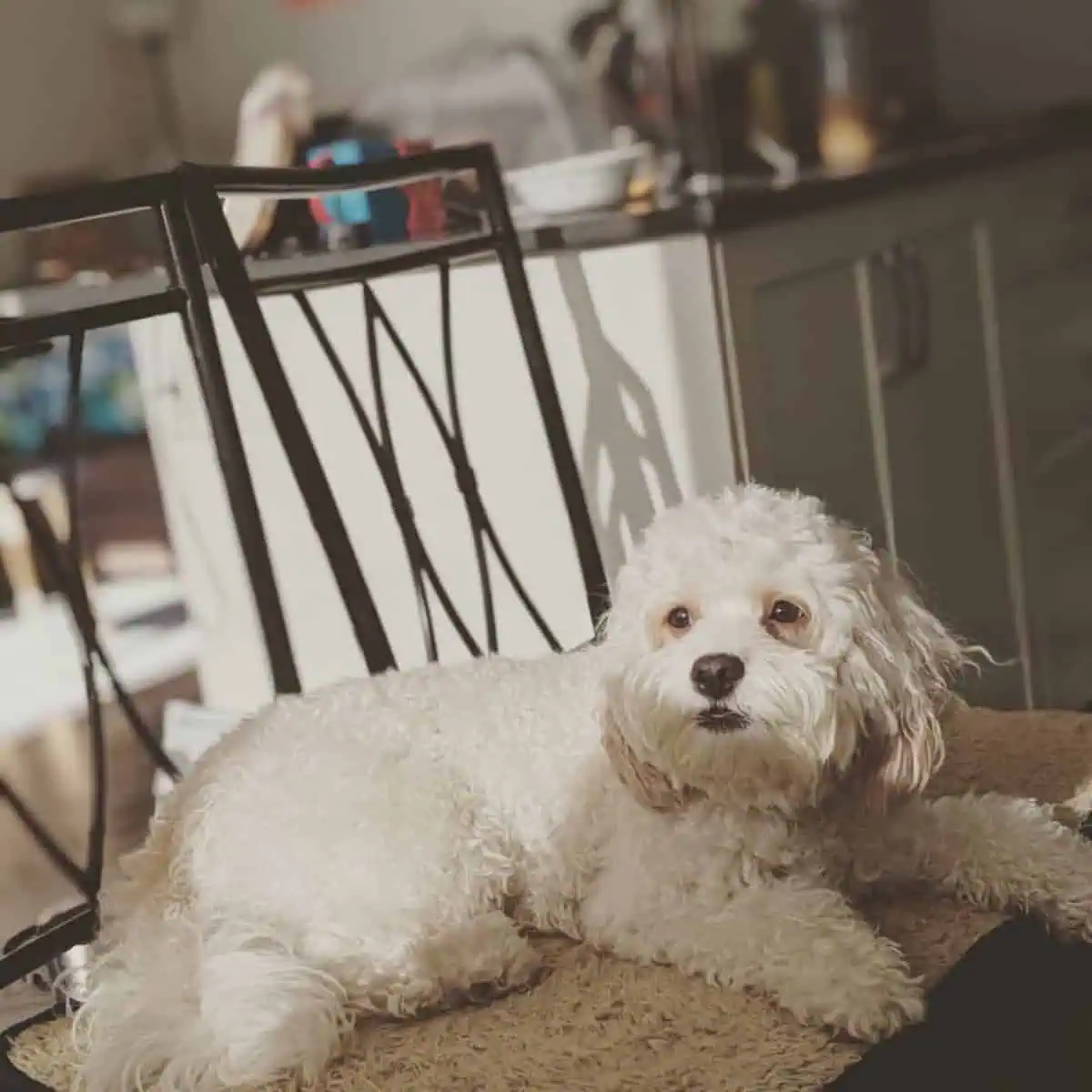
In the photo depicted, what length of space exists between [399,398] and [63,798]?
1.41m

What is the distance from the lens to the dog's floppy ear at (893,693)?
1009mm

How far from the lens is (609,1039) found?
0.93 m

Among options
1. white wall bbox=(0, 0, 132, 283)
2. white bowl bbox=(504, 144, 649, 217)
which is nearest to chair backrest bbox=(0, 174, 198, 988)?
white bowl bbox=(504, 144, 649, 217)

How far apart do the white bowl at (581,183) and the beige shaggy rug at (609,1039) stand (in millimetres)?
1024

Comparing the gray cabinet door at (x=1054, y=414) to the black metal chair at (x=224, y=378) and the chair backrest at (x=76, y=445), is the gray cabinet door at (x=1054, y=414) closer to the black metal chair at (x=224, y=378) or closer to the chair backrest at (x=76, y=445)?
the black metal chair at (x=224, y=378)

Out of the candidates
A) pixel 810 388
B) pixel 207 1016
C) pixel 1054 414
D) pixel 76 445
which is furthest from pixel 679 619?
pixel 1054 414

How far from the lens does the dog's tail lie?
35.2 inches

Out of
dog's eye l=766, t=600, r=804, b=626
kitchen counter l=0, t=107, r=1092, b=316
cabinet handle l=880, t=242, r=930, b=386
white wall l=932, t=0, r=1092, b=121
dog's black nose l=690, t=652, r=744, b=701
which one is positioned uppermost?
white wall l=932, t=0, r=1092, b=121

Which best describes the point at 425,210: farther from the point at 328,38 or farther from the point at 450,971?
the point at 328,38

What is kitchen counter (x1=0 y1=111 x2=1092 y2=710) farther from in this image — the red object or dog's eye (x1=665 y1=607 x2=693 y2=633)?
dog's eye (x1=665 y1=607 x2=693 y2=633)

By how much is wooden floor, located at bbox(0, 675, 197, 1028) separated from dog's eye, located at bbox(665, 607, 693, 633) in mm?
1368

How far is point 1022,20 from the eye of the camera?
8.45ft

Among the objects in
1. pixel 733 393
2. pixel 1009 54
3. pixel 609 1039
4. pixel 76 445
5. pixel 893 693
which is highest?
pixel 1009 54

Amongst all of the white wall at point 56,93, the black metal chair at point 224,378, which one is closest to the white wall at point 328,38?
the white wall at point 56,93
